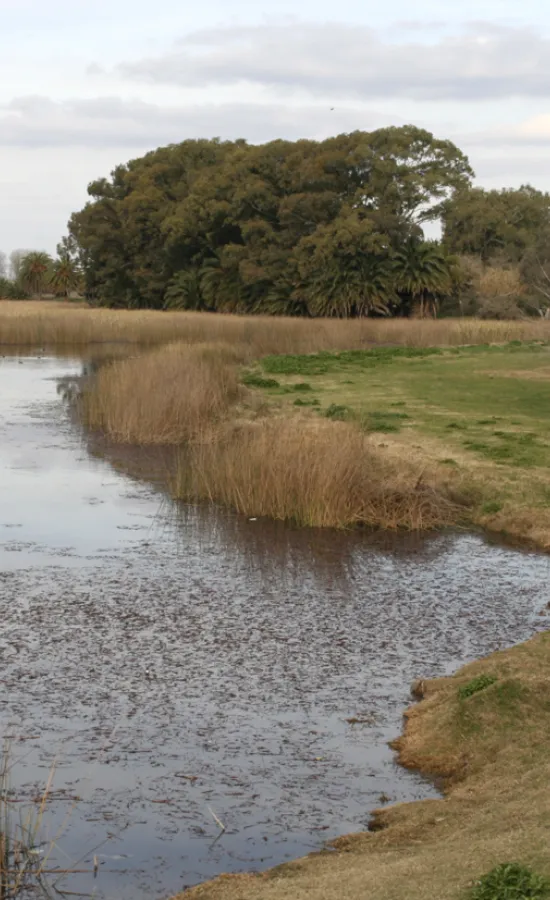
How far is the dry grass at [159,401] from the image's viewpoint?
19250 millimetres

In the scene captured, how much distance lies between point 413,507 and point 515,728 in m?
6.62

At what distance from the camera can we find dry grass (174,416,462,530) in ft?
42.9

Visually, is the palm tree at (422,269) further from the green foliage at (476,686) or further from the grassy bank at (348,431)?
the green foliage at (476,686)

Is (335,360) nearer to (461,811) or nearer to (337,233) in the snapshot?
(337,233)

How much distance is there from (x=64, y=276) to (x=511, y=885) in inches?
3886

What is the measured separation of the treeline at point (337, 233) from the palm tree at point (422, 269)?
0.06 m

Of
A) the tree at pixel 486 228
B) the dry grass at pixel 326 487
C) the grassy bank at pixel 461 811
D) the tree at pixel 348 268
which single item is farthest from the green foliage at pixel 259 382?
the tree at pixel 486 228

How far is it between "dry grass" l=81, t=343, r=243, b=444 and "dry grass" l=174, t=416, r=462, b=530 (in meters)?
4.40

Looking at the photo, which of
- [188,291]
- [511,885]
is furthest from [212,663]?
[188,291]

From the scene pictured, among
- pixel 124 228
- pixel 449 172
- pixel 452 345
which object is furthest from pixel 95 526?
pixel 124 228

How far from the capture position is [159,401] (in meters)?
19.6

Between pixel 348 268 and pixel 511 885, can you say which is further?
pixel 348 268

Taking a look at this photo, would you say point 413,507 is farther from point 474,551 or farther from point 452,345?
point 452,345

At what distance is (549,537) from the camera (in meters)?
12.4
